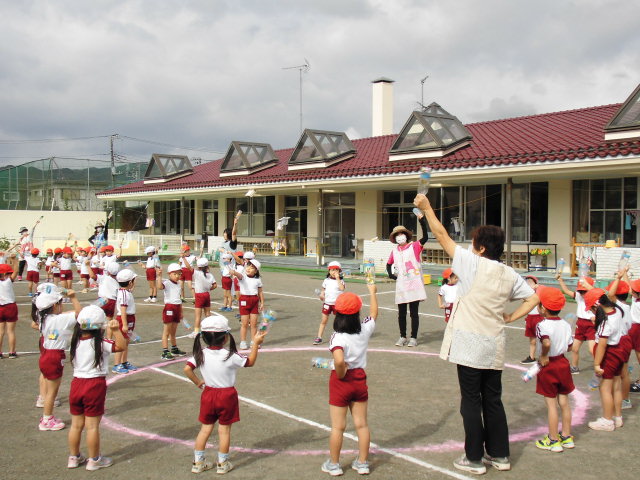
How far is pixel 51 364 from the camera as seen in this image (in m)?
5.97

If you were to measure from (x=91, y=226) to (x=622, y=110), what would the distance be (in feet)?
103

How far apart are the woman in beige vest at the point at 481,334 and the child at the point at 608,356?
133 cm

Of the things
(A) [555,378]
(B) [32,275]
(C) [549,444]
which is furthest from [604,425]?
(B) [32,275]

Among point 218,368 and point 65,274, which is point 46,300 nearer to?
point 218,368

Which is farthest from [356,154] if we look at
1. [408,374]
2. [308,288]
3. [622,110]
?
[408,374]

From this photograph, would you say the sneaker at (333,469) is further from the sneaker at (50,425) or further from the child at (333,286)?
the child at (333,286)

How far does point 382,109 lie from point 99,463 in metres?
27.3

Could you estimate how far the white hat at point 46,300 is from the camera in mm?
6137

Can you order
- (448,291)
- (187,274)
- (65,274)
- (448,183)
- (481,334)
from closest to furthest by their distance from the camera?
(481,334) → (448,291) → (187,274) → (65,274) → (448,183)

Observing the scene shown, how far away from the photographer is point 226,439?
4914mm

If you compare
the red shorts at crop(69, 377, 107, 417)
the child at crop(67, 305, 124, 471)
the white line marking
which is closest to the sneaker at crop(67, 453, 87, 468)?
the child at crop(67, 305, 124, 471)

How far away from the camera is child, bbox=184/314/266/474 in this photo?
489 cm

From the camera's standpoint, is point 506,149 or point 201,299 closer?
point 201,299

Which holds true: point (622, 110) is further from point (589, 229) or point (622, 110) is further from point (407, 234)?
point (407, 234)
